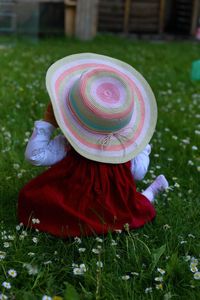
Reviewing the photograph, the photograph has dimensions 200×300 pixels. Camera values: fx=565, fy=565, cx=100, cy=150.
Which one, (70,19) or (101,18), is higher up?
(70,19)

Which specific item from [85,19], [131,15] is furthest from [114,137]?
[131,15]

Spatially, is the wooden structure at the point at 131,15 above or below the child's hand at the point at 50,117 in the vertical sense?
below

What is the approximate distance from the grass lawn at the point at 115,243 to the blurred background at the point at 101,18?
4.13m

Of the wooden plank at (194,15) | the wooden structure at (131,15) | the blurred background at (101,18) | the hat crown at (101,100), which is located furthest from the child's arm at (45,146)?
the wooden plank at (194,15)

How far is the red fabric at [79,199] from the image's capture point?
9.31 ft

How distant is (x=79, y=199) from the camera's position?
2.85 meters

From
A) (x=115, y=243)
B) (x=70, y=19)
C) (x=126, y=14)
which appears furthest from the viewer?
(x=126, y=14)

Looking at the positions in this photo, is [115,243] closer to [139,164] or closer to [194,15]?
[139,164]

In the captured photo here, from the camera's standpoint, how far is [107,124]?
9.05 ft

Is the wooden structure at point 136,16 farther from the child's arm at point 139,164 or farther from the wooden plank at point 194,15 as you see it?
the child's arm at point 139,164

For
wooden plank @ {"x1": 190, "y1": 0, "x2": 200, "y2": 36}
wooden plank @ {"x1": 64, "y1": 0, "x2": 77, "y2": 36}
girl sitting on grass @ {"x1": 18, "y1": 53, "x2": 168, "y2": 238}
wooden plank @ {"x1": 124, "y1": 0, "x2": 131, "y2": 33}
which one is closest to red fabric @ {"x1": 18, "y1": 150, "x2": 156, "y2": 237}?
girl sitting on grass @ {"x1": 18, "y1": 53, "x2": 168, "y2": 238}

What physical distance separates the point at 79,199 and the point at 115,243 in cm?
29

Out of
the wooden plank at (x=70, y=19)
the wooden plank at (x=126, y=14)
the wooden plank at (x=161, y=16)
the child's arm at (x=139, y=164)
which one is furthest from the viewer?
the wooden plank at (x=161, y=16)

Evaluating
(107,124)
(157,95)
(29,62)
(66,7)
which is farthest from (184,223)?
(66,7)
